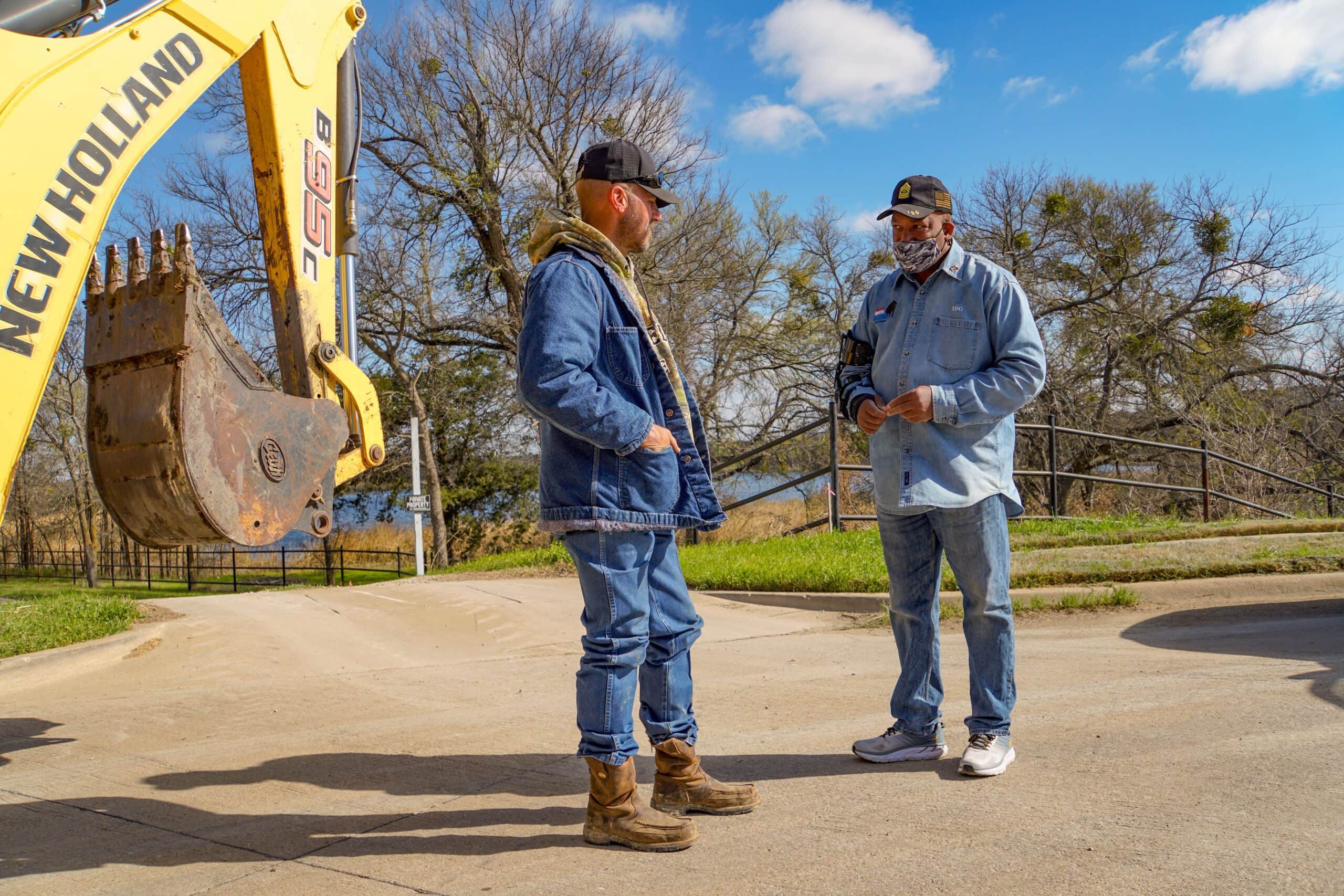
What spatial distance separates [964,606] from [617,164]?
1896 millimetres

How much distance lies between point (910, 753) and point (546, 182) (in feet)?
61.9

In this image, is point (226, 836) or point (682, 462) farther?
point (682, 462)

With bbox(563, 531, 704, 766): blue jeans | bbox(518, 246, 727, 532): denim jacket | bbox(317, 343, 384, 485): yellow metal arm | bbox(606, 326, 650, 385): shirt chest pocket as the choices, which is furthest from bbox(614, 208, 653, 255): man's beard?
bbox(317, 343, 384, 485): yellow metal arm

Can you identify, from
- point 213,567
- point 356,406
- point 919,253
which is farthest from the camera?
point 213,567

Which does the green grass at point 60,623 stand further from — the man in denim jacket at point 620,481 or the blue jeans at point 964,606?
the blue jeans at point 964,606

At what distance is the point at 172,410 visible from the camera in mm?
3131

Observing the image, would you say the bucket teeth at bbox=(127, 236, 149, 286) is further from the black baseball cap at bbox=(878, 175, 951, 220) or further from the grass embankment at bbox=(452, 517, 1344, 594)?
the grass embankment at bbox=(452, 517, 1344, 594)

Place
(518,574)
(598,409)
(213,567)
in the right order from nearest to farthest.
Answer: (598,409) → (518,574) → (213,567)

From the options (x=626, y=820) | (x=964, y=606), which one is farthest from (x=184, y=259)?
(x=964, y=606)

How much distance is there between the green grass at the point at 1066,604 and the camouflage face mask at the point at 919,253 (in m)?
3.68

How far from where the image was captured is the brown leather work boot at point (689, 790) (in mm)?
2982

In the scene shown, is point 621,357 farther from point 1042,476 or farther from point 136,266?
point 1042,476

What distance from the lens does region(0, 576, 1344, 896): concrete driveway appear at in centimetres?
253

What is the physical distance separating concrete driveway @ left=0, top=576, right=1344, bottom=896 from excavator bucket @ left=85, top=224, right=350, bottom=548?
97 cm
